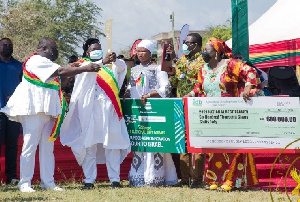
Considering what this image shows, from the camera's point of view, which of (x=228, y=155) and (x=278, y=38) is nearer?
(x=228, y=155)

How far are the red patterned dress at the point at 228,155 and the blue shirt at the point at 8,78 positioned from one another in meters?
2.76

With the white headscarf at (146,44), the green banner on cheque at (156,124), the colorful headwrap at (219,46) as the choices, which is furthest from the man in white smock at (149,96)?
the colorful headwrap at (219,46)

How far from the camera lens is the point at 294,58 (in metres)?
10.8

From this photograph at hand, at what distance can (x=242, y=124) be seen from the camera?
291 inches

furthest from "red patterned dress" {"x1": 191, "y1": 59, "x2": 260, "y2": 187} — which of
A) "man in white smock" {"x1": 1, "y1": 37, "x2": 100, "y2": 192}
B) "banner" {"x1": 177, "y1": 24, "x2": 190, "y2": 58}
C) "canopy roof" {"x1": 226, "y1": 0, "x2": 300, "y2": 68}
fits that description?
"canopy roof" {"x1": 226, "y1": 0, "x2": 300, "y2": 68}

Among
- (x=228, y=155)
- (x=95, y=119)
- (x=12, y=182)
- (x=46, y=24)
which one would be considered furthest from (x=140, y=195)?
(x=46, y=24)

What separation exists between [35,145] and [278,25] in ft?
18.7

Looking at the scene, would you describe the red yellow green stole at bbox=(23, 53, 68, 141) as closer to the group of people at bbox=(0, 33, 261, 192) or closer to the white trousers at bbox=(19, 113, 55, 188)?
the group of people at bbox=(0, 33, 261, 192)

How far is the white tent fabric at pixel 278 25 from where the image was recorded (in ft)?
37.2

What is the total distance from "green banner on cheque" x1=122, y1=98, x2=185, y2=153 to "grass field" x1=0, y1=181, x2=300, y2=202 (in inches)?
22.0

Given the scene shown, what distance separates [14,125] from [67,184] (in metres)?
1.12

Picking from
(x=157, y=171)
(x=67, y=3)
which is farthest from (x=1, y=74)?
(x=67, y=3)

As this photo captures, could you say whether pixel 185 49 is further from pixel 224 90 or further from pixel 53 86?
pixel 53 86

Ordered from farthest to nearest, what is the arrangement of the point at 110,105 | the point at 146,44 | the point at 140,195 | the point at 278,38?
the point at 278,38, the point at 146,44, the point at 110,105, the point at 140,195
